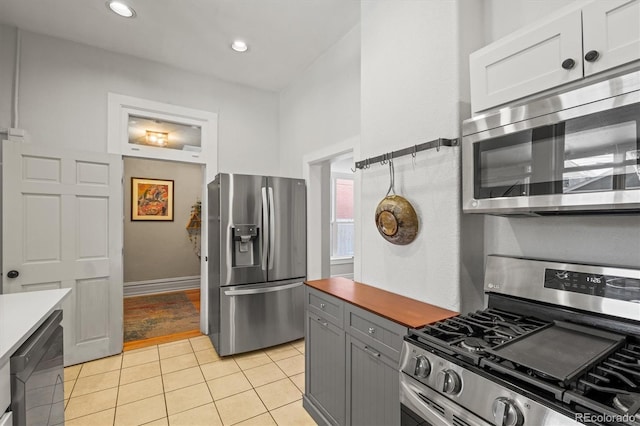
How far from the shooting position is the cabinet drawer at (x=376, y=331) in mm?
1453

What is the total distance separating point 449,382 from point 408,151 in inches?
49.4

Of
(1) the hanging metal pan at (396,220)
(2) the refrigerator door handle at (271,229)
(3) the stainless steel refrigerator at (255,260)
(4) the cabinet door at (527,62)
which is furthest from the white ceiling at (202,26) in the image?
(1) the hanging metal pan at (396,220)

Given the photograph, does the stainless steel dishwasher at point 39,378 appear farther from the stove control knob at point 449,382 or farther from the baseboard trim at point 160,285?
the baseboard trim at point 160,285

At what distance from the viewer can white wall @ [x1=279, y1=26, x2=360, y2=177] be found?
2.86m

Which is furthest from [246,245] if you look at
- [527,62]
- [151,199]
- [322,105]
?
[151,199]

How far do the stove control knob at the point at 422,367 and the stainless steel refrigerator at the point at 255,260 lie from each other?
2.23 metres

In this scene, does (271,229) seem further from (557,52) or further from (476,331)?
(557,52)

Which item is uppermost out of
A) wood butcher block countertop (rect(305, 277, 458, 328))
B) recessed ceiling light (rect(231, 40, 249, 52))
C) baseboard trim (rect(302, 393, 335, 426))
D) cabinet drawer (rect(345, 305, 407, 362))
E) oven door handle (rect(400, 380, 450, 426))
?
recessed ceiling light (rect(231, 40, 249, 52))

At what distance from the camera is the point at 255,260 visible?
322 centimetres

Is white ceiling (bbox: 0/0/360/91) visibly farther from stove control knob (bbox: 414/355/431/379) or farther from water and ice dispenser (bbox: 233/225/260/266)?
stove control knob (bbox: 414/355/431/379)

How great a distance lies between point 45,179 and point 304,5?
2825 millimetres

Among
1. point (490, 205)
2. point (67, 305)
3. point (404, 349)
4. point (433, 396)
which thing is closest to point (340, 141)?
point (490, 205)

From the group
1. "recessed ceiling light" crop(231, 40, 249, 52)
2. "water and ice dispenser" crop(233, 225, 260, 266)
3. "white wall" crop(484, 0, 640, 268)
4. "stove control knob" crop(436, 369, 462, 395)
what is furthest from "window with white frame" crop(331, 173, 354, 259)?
"stove control knob" crop(436, 369, 462, 395)

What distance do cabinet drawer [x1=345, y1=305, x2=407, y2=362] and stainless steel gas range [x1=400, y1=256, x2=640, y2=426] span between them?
16cm
